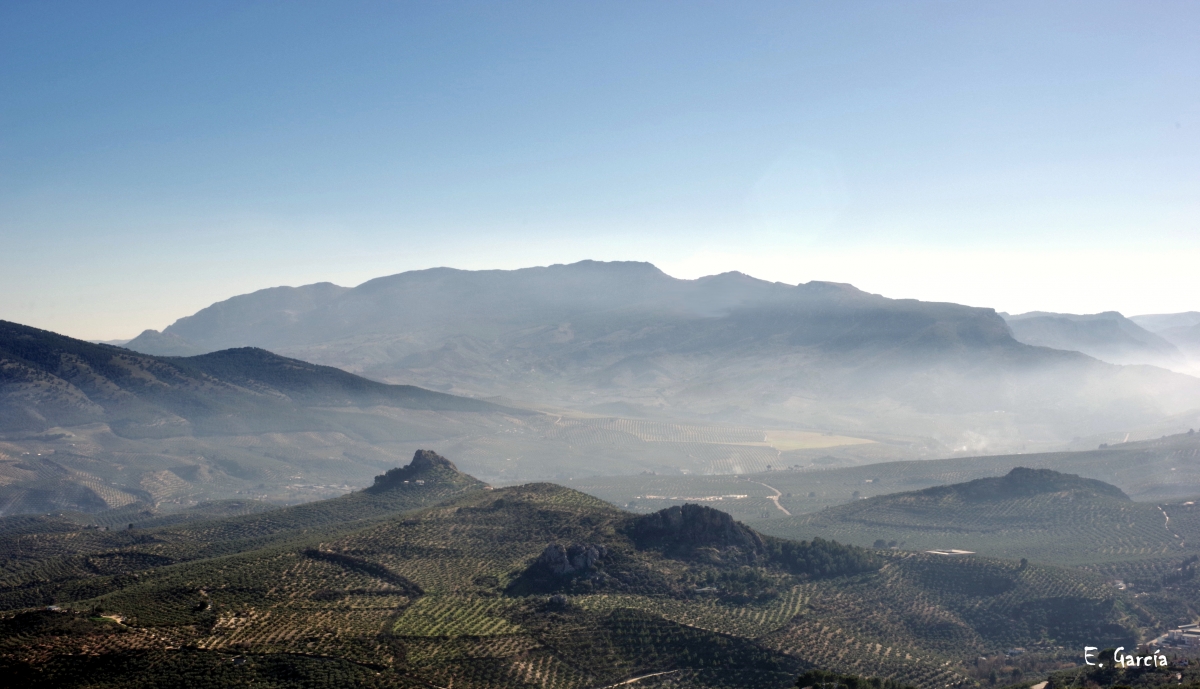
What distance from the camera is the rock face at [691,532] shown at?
291ft

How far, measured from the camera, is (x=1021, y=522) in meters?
120

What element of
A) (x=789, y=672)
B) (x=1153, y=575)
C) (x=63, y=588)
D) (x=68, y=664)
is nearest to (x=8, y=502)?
(x=63, y=588)

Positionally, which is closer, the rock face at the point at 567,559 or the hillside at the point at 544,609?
the hillside at the point at 544,609

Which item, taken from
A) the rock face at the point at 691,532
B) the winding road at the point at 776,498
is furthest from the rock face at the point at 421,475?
the winding road at the point at 776,498

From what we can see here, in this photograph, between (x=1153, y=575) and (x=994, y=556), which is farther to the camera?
(x=994, y=556)

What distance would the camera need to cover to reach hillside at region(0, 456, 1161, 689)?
54656 mm

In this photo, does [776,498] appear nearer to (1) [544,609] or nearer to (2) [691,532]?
(2) [691,532]

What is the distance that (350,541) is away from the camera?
81.5m

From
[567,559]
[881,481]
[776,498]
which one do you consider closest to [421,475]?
[567,559]

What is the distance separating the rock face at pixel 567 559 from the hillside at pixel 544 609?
195mm

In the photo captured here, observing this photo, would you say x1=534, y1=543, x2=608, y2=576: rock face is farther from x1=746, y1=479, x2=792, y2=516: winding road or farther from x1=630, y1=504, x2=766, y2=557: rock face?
x1=746, y1=479, x2=792, y2=516: winding road

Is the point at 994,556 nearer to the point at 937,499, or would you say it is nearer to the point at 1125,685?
the point at 937,499

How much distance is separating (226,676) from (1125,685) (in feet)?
181

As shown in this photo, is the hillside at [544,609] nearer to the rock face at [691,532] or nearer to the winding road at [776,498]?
the rock face at [691,532]
